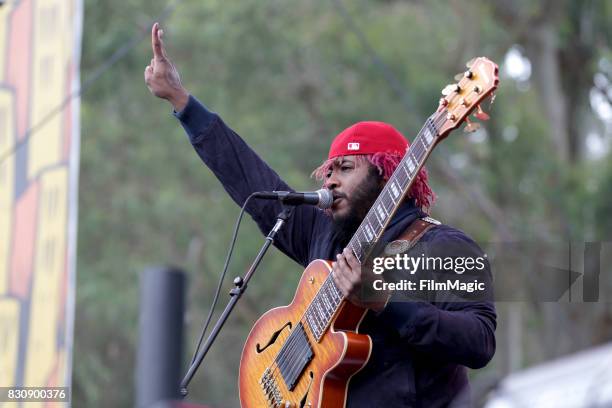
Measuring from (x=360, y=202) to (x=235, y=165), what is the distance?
0.67m

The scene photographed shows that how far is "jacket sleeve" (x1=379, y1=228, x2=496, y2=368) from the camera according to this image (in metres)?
3.46

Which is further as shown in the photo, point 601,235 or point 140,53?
point 140,53

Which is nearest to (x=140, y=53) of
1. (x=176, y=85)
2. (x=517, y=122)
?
(x=517, y=122)

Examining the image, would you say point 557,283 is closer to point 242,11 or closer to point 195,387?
point 242,11

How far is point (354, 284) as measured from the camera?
134 inches

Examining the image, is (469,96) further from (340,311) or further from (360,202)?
(340,311)

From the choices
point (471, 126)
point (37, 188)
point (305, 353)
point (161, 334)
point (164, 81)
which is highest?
point (37, 188)

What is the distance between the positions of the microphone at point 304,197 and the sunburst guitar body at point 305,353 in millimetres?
221

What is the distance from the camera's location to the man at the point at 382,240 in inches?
137

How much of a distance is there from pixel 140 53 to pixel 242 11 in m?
1.81

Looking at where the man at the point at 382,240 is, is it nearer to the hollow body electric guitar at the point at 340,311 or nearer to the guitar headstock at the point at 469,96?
the hollow body electric guitar at the point at 340,311

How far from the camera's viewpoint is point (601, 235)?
15656 millimetres

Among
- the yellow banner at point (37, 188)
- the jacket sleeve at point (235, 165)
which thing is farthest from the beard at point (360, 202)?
the yellow banner at point (37, 188)

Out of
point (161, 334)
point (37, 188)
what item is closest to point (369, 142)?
point (161, 334)
